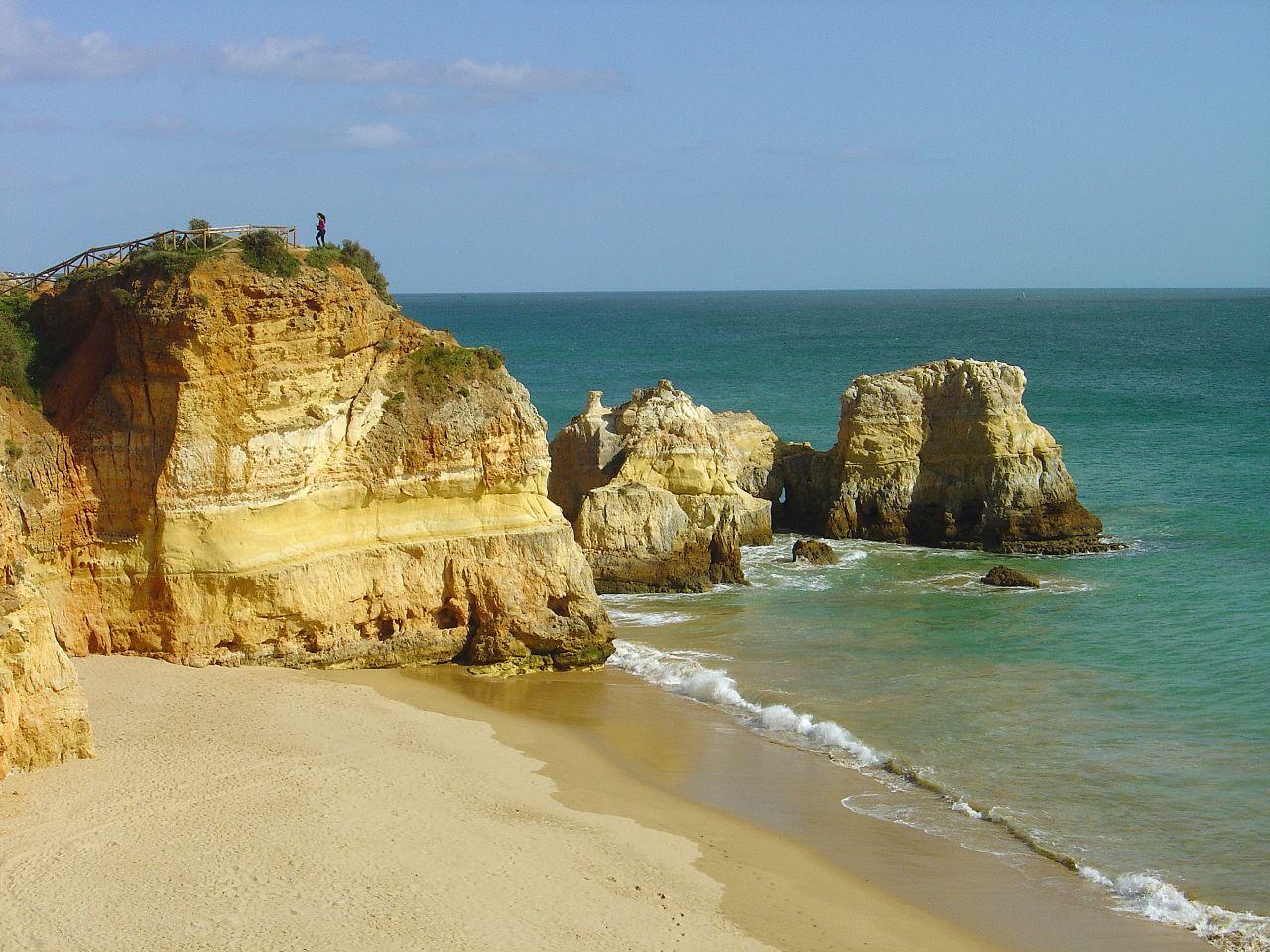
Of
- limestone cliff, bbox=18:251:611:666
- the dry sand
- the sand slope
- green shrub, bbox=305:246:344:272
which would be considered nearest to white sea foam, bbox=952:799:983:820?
the dry sand

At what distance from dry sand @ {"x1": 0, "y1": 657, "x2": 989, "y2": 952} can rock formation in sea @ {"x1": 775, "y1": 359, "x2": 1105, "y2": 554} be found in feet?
73.5

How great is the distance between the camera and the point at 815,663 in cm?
2645

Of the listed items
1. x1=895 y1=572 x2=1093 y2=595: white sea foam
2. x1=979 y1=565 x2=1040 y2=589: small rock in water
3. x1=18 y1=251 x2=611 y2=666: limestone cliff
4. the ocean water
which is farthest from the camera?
x1=979 y1=565 x2=1040 y2=589: small rock in water

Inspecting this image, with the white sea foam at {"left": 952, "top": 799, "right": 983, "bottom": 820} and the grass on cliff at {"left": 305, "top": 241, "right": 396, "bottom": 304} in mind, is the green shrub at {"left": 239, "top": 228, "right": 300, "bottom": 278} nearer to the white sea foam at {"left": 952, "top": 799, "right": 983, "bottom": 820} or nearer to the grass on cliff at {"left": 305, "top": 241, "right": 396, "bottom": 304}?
the grass on cliff at {"left": 305, "top": 241, "right": 396, "bottom": 304}

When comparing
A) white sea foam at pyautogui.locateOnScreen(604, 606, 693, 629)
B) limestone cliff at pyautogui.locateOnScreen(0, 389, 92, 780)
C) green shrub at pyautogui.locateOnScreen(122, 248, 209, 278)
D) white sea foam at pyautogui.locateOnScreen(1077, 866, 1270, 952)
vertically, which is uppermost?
green shrub at pyautogui.locateOnScreen(122, 248, 209, 278)

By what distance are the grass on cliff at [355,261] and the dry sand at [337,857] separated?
729 centimetres

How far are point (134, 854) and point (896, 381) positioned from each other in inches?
1169

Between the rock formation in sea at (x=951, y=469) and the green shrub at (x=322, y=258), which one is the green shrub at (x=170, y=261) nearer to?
the green shrub at (x=322, y=258)

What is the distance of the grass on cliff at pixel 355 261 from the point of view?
22656 millimetres

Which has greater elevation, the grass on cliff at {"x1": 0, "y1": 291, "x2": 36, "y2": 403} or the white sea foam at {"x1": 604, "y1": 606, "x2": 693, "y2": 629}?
the grass on cliff at {"x1": 0, "y1": 291, "x2": 36, "y2": 403}

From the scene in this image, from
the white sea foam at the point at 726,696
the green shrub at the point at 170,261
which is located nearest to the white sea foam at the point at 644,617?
the white sea foam at the point at 726,696

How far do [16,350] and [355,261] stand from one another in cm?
581

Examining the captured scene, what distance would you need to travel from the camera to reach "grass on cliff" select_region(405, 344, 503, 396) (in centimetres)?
2397

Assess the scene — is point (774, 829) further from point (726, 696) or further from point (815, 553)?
point (815, 553)
